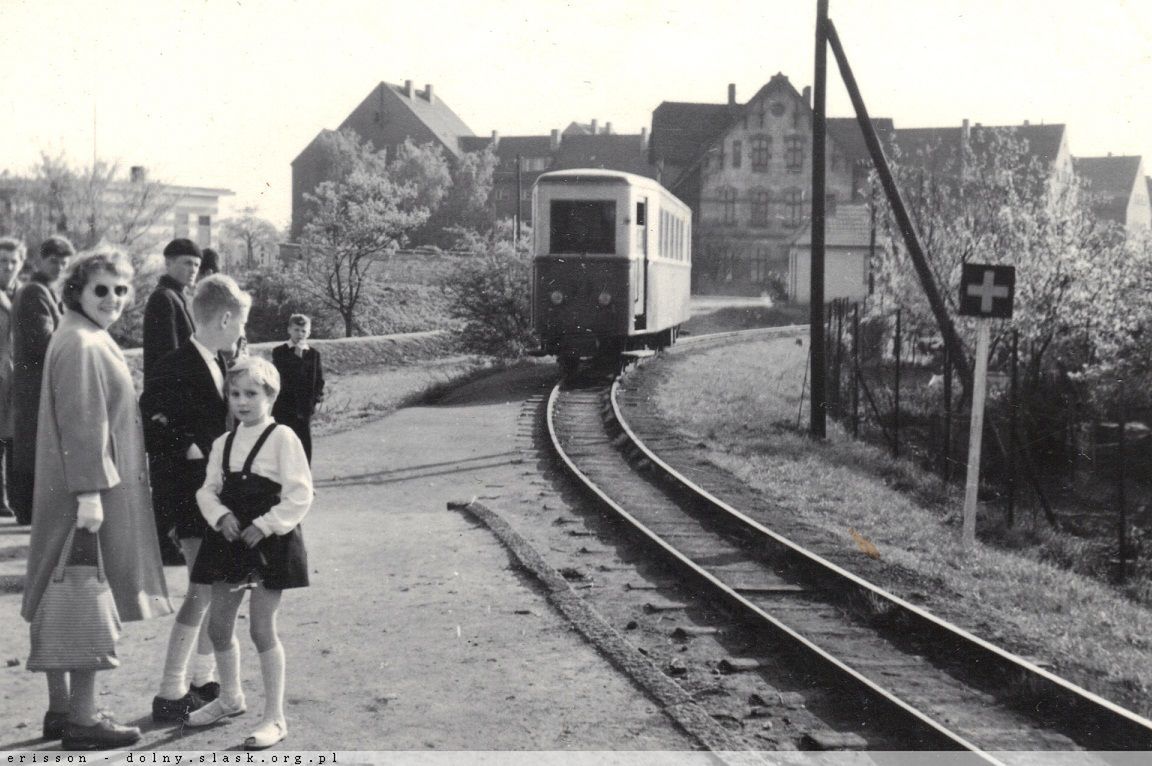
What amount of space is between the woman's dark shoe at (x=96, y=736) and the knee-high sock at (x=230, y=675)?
433mm

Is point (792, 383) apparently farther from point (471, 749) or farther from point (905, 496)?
point (471, 749)

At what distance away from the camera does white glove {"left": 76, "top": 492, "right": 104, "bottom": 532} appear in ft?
14.0

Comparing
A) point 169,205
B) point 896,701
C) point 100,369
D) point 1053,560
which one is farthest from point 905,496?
point 169,205

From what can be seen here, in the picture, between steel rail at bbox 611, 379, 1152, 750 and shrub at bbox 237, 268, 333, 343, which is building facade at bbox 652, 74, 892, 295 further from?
steel rail at bbox 611, 379, 1152, 750

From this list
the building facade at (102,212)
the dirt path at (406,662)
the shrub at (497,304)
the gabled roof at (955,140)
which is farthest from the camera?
the gabled roof at (955,140)

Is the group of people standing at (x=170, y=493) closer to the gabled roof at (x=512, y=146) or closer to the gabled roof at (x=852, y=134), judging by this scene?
the gabled roof at (x=852, y=134)

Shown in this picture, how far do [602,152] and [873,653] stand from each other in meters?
75.4

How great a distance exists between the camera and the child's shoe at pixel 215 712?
15.2 ft

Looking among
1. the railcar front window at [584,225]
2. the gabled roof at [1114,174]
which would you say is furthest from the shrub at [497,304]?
the gabled roof at [1114,174]

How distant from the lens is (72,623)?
4.28m

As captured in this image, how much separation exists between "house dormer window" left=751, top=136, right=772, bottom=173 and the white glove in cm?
6174

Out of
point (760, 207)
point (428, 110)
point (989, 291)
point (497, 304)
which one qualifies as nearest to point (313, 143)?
point (428, 110)

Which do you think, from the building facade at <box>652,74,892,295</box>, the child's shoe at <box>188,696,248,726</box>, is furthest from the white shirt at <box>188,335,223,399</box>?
the building facade at <box>652,74,892,295</box>

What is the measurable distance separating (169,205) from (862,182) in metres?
37.2
